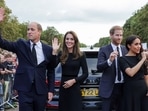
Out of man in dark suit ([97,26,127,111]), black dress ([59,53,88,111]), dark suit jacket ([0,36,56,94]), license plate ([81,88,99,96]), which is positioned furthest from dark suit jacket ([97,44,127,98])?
license plate ([81,88,99,96])

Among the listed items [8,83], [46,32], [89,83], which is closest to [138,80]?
[89,83]

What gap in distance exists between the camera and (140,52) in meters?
6.64

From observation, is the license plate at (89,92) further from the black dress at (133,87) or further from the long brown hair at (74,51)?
the black dress at (133,87)

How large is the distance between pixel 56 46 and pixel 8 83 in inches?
290

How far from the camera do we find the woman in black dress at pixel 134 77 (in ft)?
21.4

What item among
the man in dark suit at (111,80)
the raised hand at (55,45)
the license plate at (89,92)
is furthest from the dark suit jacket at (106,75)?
the license plate at (89,92)

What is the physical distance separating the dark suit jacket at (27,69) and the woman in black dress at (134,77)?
3.87 ft

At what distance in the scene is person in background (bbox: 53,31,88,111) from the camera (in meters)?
7.16

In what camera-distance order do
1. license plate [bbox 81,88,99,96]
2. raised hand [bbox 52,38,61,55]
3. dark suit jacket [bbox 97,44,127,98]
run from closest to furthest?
raised hand [bbox 52,38,61,55]
dark suit jacket [bbox 97,44,127,98]
license plate [bbox 81,88,99,96]

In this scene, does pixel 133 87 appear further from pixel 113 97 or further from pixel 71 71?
pixel 71 71

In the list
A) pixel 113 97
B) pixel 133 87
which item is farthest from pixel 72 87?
pixel 133 87

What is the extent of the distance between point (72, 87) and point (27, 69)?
1059mm

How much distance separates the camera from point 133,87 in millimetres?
6531

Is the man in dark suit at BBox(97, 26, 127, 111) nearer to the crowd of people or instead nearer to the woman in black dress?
the crowd of people
